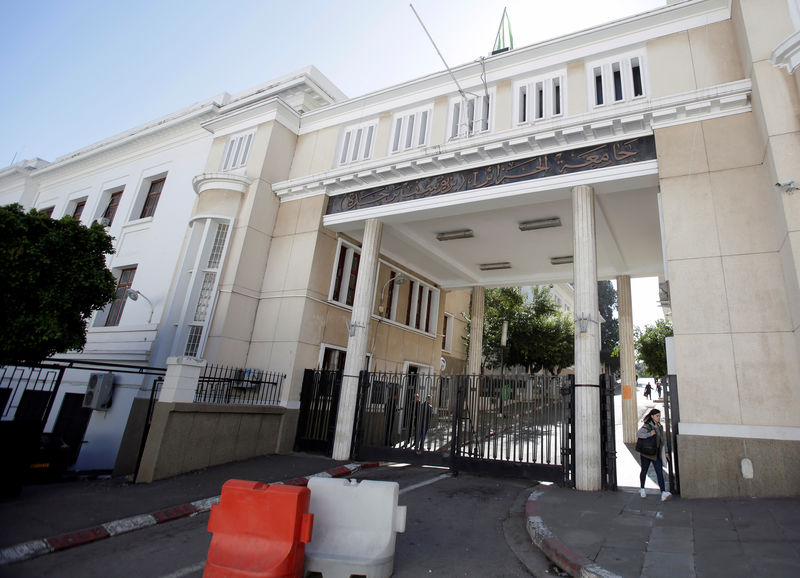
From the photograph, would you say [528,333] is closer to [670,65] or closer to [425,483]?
[670,65]

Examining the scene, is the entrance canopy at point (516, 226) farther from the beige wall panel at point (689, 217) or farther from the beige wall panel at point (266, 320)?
the beige wall panel at point (266, 320)

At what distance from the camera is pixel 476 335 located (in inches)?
709

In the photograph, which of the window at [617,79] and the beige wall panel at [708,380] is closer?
the beige wall panel at [708,380]

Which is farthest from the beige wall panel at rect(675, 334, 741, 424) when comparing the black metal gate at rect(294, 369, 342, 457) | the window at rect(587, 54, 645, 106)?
the black metal gate at rect(294, 369, 342, 457)

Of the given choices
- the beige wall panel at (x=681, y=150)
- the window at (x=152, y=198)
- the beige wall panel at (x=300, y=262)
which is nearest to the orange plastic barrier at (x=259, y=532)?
the beige wall panel at (x=300, y=262)

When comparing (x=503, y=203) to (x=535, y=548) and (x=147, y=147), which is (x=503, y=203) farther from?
(x=147, y=147)

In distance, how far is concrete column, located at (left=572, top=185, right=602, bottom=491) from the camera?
27.1 ft


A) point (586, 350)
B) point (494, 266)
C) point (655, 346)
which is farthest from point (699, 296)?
point (655, 346)

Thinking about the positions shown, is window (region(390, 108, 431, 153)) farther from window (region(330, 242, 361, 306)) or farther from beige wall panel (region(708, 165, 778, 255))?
beige wall panel (region(708, 165, 778, 255))

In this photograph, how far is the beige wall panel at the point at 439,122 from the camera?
1282 cm

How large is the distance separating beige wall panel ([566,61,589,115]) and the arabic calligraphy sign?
4.54 feet

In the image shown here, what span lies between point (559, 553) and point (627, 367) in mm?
11201

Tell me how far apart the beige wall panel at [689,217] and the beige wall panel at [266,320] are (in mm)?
10532

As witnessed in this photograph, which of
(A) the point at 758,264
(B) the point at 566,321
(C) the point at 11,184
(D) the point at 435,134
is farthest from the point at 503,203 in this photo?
(C) the point at 11,184
